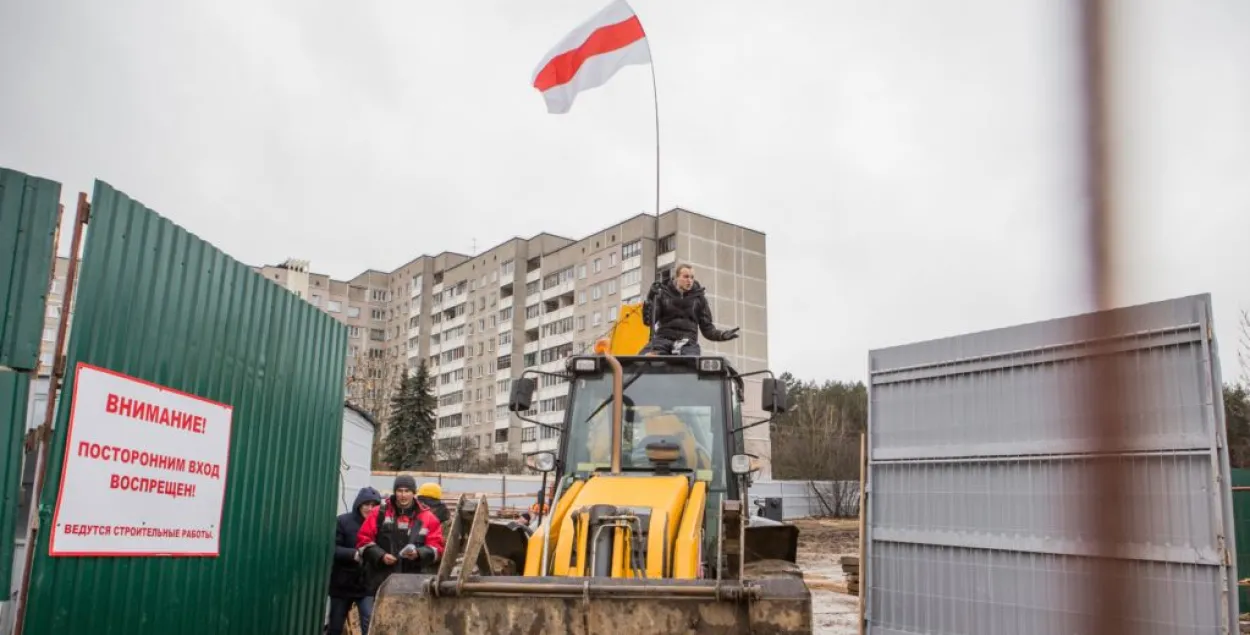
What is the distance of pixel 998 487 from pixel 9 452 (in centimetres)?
593

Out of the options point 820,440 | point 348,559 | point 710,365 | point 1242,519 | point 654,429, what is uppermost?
point 820,440

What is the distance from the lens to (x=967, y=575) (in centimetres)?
661

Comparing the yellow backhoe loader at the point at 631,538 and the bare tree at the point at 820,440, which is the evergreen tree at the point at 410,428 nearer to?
the bare tree at the point at 820,440

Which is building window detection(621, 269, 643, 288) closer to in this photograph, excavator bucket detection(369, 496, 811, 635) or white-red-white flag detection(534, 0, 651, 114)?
white-red-white flag detection(534, 0, 651, 114)

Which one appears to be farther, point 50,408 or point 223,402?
point 223,402

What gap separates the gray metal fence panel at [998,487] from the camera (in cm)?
507

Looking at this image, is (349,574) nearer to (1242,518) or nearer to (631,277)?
(1242,518)

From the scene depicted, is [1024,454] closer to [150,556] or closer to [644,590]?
[644,590]

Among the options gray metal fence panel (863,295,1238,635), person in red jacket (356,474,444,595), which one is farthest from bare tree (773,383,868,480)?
person in red jacket (356,474,444,595)

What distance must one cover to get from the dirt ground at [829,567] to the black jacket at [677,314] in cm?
245

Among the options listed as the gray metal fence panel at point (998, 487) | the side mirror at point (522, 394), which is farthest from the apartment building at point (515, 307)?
the side mirror at point (522, 394)

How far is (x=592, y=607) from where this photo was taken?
4.78 m

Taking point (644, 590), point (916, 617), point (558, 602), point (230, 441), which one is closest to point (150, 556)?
point (230, 441)

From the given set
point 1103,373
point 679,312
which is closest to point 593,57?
point 679,312
